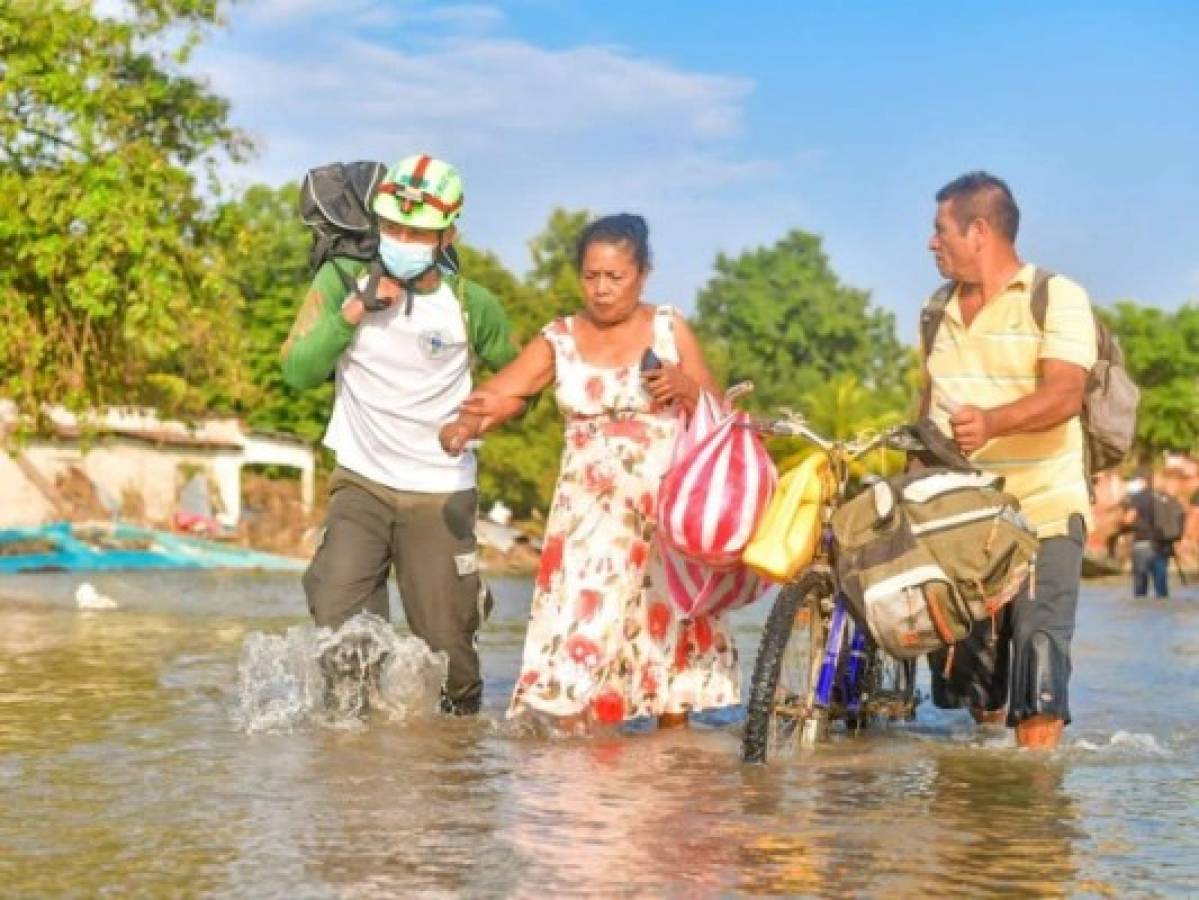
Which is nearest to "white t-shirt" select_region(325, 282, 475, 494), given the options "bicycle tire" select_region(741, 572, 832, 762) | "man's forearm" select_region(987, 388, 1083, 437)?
"bicycle tire" select_region(741, 572, 832, 762)

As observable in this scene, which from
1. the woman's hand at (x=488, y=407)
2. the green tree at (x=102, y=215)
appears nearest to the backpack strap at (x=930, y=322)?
the woman's hand at (x=488, y=407)

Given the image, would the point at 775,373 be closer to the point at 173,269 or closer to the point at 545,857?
the point at 173,269

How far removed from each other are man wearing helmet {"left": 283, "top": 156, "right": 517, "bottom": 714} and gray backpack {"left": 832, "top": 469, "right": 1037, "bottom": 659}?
1994 millimetres

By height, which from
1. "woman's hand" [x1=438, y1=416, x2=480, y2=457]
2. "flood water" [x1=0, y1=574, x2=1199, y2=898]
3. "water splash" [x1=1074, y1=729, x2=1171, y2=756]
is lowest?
"flood water" [x1=0, y1=574, x2=1199, y2=898]

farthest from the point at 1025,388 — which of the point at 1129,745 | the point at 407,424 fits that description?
the point at 407,424

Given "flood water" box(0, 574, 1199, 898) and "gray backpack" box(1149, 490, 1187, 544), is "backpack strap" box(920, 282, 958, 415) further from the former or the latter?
"gray backpack" box(1149, 490, 1187, 544)

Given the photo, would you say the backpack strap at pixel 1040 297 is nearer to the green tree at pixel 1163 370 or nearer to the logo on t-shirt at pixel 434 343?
the logo on t-shirt at pixel 434 343

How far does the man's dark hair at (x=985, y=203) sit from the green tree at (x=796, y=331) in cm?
9865

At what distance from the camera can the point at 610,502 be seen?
8.45 metres

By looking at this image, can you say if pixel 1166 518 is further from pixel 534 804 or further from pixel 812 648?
pixel 534 804

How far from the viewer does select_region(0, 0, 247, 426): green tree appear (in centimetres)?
2762

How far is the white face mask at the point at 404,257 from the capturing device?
27.9 ft

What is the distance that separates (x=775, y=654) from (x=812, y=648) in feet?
1.11

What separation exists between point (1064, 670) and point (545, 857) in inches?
112
